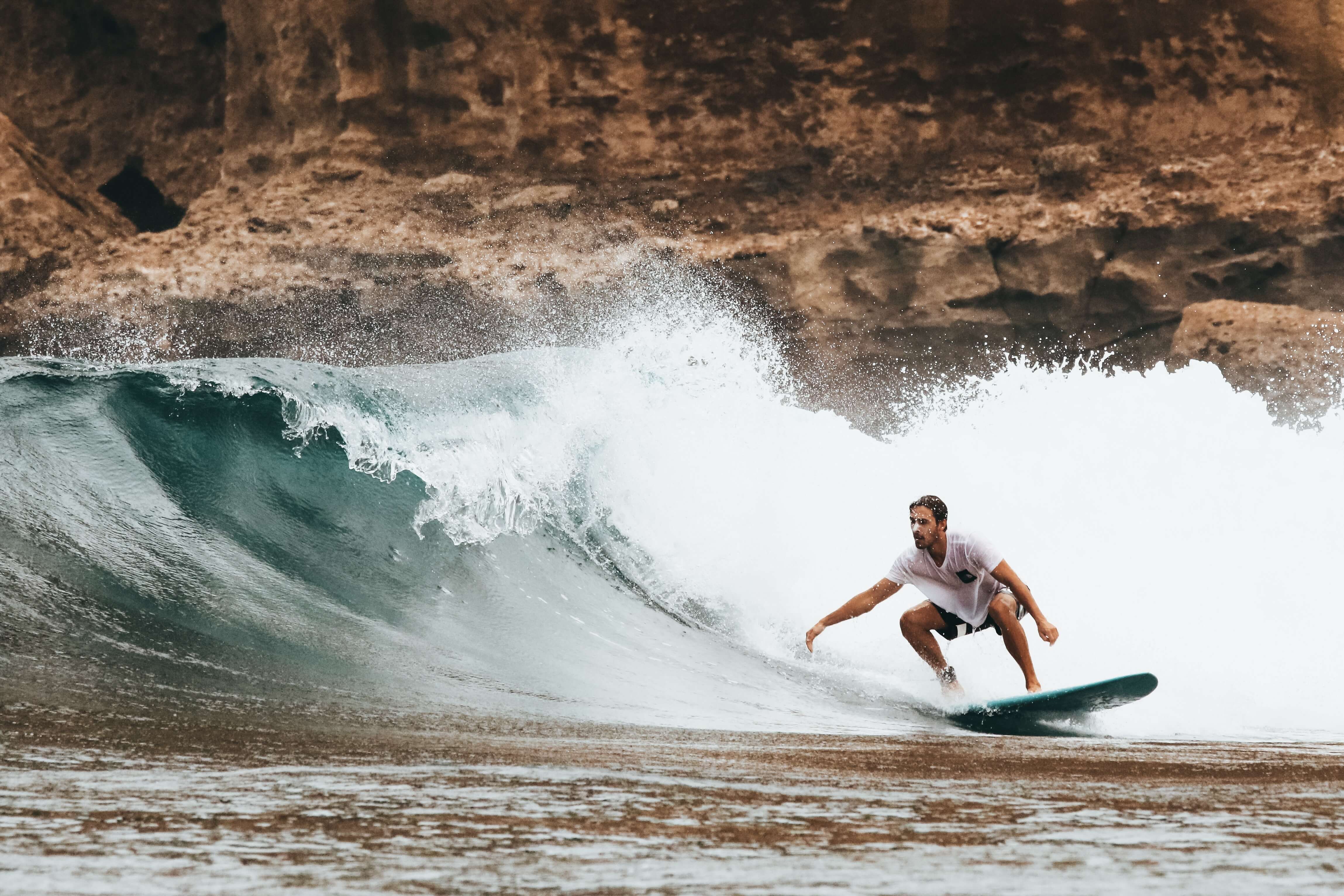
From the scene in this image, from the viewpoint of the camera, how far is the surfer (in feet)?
16.8

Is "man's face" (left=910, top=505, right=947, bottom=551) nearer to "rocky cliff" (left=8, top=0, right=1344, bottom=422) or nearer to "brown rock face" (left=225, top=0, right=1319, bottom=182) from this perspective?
"rocky cliff" (left=8, top=0, right=1344, bottom=422)

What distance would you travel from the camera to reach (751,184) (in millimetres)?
14359

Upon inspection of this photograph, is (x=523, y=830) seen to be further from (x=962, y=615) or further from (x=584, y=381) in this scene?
→ (x=584, y=381)

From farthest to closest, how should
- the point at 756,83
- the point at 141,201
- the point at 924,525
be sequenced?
the point at 141,201, the point at 756,83, the point at 924,525

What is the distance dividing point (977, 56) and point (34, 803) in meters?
13.3

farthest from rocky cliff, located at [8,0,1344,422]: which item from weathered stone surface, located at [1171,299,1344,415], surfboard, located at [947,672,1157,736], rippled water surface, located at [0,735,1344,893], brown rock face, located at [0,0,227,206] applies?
rippled water surface, located at [0,735,1344,893]

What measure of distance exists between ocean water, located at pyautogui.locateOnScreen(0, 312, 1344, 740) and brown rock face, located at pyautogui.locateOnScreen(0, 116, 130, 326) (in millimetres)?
7513

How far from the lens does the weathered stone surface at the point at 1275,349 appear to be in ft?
38.6

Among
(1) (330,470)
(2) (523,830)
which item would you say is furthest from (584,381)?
(2) (523,830)

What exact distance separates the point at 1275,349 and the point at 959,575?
8.15 meters

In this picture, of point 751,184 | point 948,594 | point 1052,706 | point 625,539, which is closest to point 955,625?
point 948,594

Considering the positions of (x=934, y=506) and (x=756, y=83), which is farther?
(x=756, y=83)

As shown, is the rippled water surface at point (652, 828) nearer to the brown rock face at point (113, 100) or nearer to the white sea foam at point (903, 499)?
the white sea foam at point (903, 499)

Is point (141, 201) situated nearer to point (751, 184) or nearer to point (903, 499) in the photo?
point (751, 184)
